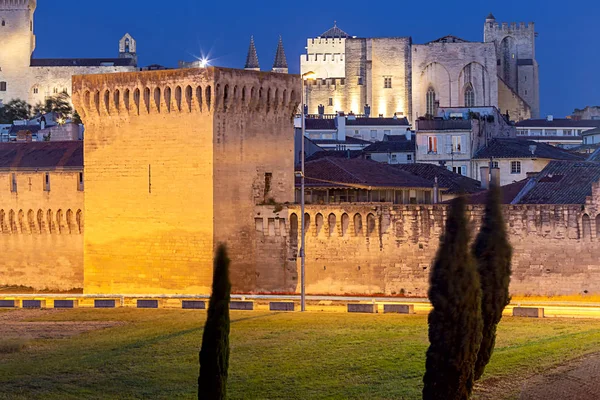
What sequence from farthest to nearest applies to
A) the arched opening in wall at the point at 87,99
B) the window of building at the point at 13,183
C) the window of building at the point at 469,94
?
the window of building at the point at 469,94
the window of building at the point at 13,183
the arched opening in wall at the point at 87,99

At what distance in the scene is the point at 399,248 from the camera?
146 ft

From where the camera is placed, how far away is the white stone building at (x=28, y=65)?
159m

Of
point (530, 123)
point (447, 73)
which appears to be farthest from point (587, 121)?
point (447, 73)

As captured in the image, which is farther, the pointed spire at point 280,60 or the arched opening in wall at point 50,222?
the pointed spire at point 280,60

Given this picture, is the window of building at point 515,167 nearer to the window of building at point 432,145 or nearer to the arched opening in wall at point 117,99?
the window of building at point 432,145

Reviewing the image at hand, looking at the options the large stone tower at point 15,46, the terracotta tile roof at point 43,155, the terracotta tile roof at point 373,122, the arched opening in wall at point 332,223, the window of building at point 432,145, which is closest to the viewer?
the arched opening in wall at point 332,223

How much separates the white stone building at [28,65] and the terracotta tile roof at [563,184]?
105 meters

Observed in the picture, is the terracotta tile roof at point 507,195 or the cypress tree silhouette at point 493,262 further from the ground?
the terracotta tile roof at point 507,195

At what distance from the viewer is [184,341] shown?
35.7 m

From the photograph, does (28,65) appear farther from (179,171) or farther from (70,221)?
(179,171)

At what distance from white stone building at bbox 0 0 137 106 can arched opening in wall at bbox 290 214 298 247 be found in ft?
361

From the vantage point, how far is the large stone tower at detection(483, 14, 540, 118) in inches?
5948

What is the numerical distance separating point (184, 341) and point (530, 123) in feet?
296

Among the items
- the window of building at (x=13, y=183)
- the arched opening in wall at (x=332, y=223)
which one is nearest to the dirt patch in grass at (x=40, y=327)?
the arched opening in wall at (x=332, y=223)
